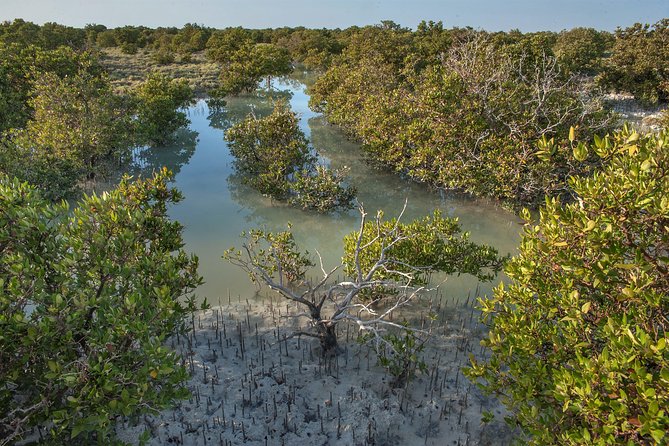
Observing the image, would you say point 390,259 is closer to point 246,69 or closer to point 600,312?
point 600,312

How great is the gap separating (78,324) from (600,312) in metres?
6.76

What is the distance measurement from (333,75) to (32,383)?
3133 cm

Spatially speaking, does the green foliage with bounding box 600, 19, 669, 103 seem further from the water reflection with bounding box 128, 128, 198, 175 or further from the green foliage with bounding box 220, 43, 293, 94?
the water reflection with bounding box 128, 128, 198, 175

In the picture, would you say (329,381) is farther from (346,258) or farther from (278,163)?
(278,163)

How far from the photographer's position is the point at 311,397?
827 centimetres

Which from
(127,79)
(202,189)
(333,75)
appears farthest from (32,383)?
(127,79)

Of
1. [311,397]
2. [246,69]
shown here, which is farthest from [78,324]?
[246,69]

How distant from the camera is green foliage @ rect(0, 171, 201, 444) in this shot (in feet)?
15.3

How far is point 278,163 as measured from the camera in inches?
744

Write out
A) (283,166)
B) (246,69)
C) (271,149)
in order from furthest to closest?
(246,69) → (271,149) → (283,166)

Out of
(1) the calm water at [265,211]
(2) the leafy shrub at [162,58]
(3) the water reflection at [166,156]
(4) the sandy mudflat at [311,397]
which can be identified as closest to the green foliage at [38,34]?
(2) the leafy shrub at [162,58]

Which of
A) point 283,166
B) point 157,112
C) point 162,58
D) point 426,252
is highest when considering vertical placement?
point 162,58

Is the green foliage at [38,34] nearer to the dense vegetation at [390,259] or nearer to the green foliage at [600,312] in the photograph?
the dense vegetation at [390,259]

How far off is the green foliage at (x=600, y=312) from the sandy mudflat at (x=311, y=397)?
8.09 ft
